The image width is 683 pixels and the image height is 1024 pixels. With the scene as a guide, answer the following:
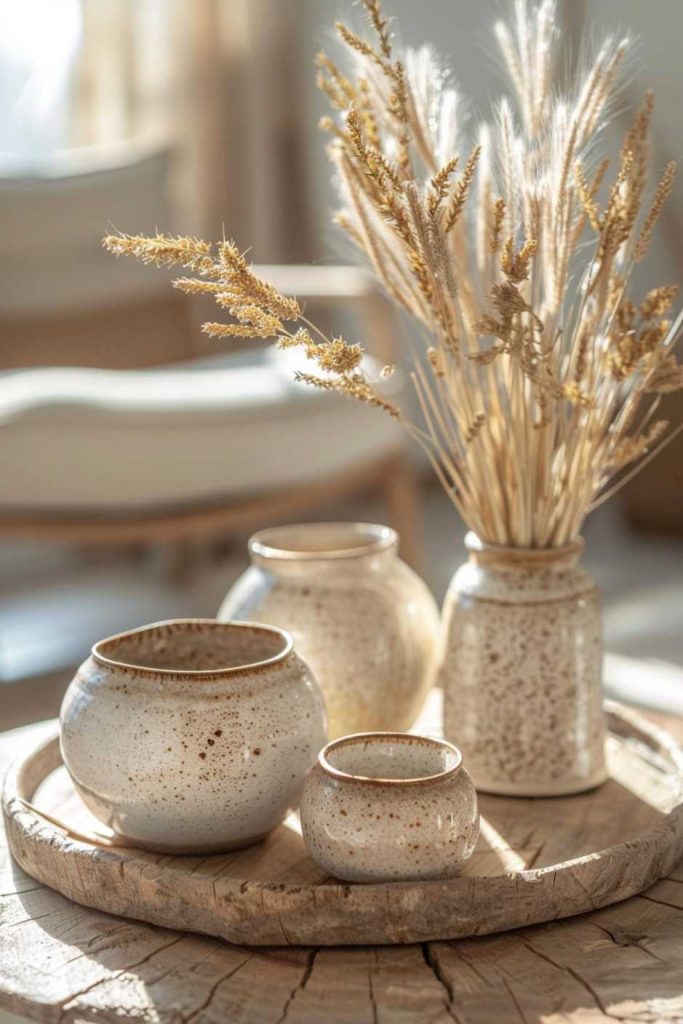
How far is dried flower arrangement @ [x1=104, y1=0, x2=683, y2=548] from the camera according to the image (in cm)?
83

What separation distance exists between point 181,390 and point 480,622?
1.14 metres

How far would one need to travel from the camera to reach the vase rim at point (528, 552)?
0.99m

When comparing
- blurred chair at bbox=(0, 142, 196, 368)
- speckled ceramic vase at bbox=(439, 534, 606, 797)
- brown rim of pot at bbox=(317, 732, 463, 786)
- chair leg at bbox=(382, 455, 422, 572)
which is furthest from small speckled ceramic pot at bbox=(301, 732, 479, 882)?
blurred chair at bbox=(0, 142, 196, 368)

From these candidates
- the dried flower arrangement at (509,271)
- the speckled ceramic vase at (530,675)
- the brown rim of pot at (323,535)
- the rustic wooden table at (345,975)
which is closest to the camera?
the rustic wooden table at (345,975)

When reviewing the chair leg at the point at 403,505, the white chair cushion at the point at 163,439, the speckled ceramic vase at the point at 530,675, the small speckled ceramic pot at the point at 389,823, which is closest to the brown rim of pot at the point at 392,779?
the small speckled ceramic pot at the point at 389,823

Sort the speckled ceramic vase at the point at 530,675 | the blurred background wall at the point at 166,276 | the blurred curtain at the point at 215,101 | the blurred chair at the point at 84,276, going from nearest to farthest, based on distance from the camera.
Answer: the speckled ceramic vase at the point at 530,675 → the blurred background wall at the point at 166,276 → the blurred chair at the point at 84,276 → the blurred curtain at the point at 215,101

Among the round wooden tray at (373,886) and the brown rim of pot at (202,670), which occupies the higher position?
the brown rim of pot at (202,670)

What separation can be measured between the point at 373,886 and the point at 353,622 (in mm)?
295

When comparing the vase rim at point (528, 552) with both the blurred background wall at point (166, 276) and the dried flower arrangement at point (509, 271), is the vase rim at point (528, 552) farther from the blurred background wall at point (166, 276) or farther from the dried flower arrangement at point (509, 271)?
the blurred background wall at point (166, 276)

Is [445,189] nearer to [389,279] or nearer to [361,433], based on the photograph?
[389,279]

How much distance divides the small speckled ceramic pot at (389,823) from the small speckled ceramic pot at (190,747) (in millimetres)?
49

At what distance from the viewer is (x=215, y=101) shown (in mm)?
3207

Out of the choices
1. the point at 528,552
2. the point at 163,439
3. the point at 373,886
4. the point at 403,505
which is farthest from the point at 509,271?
the point at 403,505

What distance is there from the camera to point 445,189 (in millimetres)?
808
